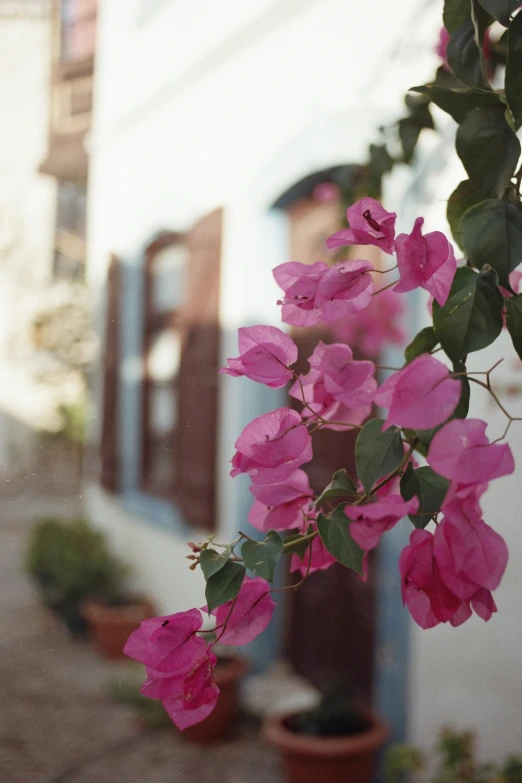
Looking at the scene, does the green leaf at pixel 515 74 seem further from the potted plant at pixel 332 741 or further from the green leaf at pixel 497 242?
the potted plant at pixel 332 741

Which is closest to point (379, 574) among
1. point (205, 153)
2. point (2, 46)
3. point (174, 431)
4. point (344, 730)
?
point (344, 730)

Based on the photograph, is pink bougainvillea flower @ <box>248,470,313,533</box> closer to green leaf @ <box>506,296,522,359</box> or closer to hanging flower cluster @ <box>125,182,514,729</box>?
hanging flower cluster @ <box>125,182,514,729</box>

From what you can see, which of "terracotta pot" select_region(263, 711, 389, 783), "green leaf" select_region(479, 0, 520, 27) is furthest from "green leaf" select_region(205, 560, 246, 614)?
"terracotta pot" select_region(263, 711, 389, 783)

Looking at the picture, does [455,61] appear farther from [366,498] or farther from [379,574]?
[379,574]

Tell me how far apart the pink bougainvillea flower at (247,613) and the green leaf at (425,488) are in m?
0.13

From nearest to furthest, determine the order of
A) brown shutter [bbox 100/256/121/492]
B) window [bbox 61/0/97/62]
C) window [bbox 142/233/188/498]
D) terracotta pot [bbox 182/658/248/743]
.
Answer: terracotta pot [bbox 182/658/248/743], window [bbox 142/233/188/498], brown shutter [bbox 100/256/121/492], window [bbox 61/0/97/62]

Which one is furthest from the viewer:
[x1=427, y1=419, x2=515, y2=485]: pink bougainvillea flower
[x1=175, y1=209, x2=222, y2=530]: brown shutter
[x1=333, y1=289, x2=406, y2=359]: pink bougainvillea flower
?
[x1=175, y1=209, x2=222, y2=530]: brown shutter

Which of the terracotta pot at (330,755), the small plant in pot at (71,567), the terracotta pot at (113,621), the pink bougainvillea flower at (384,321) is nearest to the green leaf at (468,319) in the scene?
the pink bougainvillea flower at (384,321)

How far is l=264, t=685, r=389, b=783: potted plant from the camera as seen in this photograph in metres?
2.75

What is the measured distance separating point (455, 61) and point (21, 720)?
12.4ft

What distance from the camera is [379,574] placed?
3043mm

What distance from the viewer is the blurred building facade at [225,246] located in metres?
2.70

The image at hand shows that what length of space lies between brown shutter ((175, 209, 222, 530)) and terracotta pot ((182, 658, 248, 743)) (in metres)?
0.69

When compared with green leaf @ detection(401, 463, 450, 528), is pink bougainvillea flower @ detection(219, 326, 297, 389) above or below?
above
